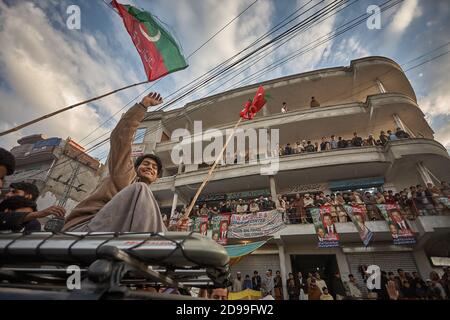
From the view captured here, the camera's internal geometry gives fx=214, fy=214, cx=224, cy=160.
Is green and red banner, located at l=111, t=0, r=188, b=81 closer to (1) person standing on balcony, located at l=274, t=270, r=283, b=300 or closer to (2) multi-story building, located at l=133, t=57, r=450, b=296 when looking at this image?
(2) multi-story building, located at l=133, t=57, r=450, b=296

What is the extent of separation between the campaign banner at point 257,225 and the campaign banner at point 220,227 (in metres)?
0.22

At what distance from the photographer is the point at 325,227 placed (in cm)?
871

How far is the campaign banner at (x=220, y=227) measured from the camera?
9539 millimetres

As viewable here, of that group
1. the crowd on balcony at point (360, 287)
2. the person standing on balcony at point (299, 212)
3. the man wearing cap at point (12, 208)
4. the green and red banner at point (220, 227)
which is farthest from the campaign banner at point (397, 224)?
the man wearing cap at point (12, 208)

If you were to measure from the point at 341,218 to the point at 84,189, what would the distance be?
25769 millimetres

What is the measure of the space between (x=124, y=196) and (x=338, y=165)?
36.5 feet

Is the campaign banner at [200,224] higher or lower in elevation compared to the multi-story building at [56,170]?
lower

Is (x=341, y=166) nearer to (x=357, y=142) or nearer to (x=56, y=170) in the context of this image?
(x=357, y=142)

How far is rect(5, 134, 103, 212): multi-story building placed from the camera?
21.8 m

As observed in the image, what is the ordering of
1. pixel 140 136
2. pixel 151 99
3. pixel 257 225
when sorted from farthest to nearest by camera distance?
pixel 140 136 < pixel 257 225 < pixel 151 99

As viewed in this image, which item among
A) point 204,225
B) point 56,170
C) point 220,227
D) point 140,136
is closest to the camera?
point 220,227

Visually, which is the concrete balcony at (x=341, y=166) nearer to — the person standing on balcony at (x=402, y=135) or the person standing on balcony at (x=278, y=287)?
the person standing on balcony at (x=402, y=135)

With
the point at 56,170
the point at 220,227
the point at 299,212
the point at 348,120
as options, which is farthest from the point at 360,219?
the point at 56,170
